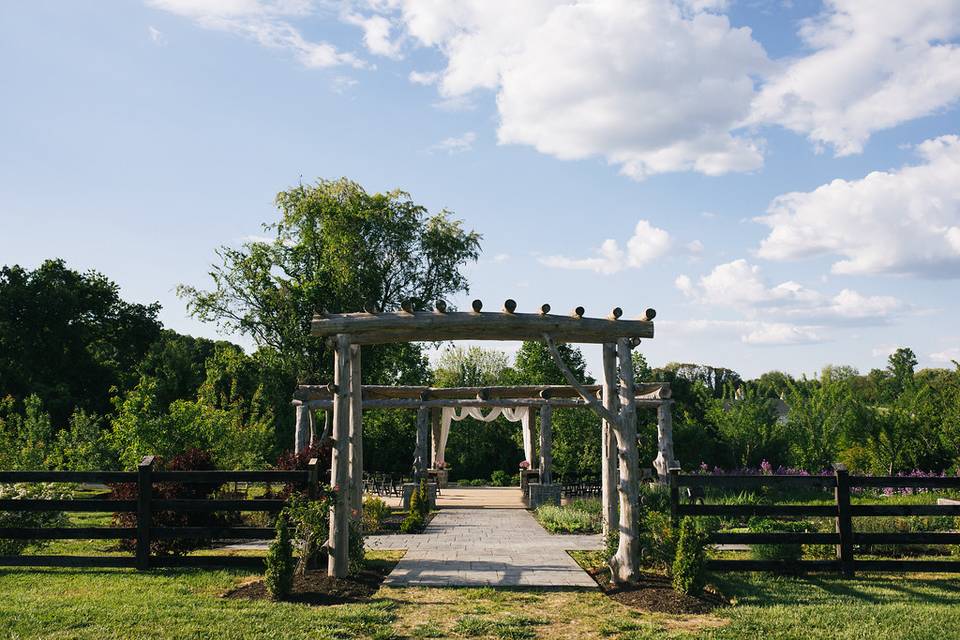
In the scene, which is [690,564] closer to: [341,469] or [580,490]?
[341,469]

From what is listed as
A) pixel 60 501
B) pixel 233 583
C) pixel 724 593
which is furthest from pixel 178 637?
pixel 724 593

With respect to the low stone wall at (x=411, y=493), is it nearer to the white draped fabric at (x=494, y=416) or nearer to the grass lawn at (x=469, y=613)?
the white draped fabric at (x=494, y=416)

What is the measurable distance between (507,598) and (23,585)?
17.9 ft

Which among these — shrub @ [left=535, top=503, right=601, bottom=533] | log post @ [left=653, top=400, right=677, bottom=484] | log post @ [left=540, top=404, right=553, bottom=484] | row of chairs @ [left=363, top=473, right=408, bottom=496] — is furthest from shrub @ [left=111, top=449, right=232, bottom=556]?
log post @ [left=653, top=400, right=677, bottom=484]

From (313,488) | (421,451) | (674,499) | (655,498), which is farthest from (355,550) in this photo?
(421,451)

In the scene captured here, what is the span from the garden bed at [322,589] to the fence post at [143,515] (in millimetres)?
1654

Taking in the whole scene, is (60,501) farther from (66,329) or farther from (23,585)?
(66,329)

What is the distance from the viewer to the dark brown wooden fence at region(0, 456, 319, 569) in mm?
9312

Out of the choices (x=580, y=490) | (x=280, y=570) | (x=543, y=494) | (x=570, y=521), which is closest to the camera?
(x=280, y=570)

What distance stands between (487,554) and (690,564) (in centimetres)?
375

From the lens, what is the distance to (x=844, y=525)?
8.95m

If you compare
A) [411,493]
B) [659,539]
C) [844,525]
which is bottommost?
[411,493]

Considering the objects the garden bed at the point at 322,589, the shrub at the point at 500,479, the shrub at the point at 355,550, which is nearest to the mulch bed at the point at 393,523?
the shrub at the point at 355,550

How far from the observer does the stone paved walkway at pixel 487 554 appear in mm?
8820
